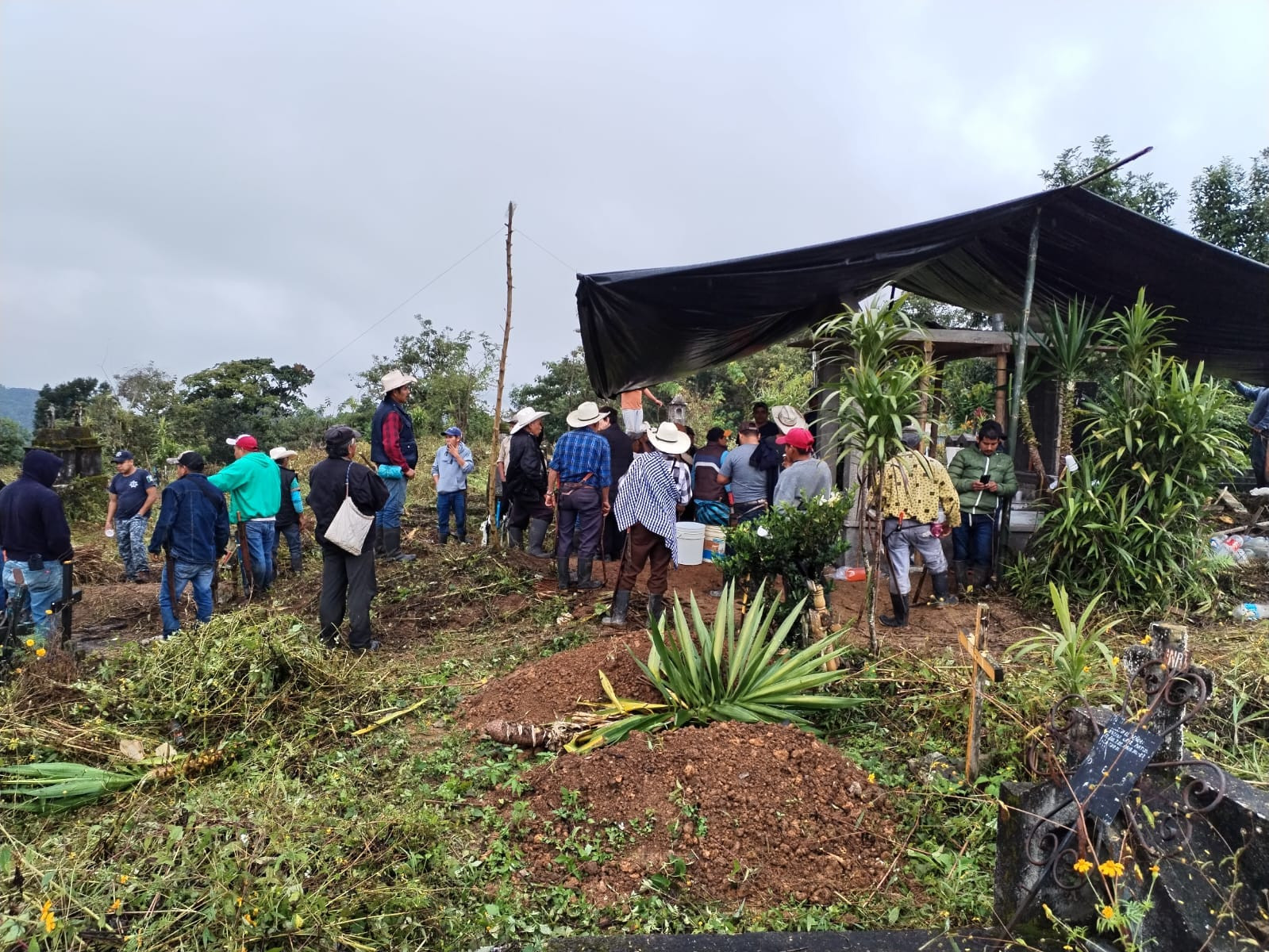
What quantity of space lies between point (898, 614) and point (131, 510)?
A: 872 cm

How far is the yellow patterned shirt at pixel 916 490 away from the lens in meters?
5.69

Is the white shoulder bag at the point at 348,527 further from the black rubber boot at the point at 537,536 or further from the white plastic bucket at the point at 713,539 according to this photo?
the white plastic bucket at the point at 713,539

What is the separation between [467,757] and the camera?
380 centimetres

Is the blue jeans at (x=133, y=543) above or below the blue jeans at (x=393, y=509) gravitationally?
below

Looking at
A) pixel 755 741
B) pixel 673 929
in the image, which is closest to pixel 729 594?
pixel 755 741

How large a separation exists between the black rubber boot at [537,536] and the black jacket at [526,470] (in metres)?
0.25

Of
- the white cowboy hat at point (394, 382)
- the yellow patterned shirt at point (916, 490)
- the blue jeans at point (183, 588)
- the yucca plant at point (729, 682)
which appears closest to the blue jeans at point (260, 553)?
the blue jeans at point (183, 588)

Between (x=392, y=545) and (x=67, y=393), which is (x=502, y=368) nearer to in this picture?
(x=392, y=545)

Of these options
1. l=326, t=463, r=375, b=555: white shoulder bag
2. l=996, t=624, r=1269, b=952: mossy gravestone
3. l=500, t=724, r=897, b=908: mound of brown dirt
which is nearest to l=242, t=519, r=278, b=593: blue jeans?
l=326, t=463, r=375, b=555: white shoulder bag

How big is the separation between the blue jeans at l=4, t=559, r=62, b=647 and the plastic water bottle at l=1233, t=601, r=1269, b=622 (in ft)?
30.3

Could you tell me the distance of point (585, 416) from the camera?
282 inches

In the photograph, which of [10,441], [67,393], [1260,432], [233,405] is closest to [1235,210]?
[1260,432]

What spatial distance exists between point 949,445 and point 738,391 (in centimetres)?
1177

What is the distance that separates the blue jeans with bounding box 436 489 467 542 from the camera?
8.91 metres
